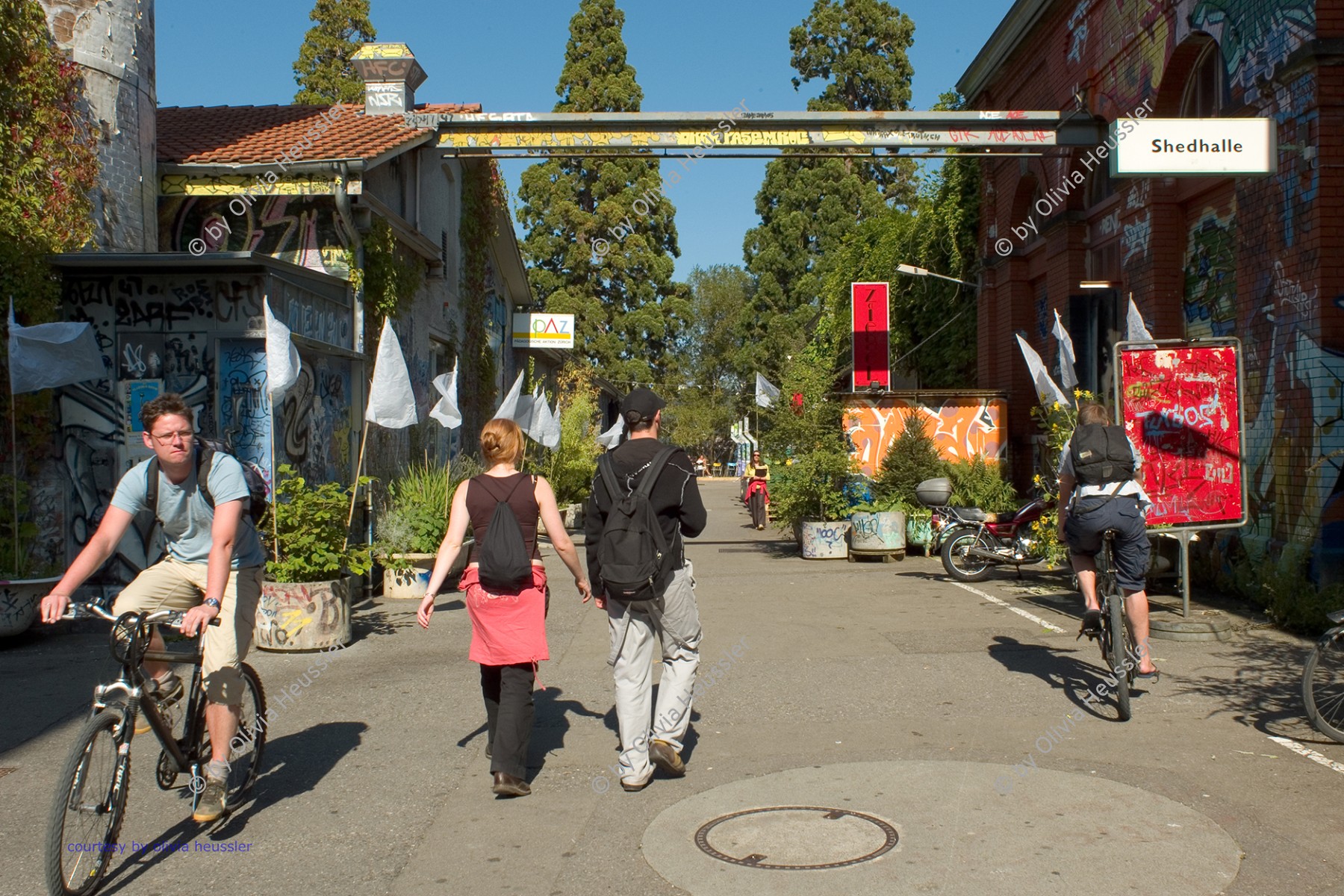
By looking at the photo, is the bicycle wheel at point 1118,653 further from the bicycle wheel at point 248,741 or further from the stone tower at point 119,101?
the stone tower at point 119,101

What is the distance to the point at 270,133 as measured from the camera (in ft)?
49.8

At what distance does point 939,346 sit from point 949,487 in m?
9.35

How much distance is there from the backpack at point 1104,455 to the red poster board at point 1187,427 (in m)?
3.14

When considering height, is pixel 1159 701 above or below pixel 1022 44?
below

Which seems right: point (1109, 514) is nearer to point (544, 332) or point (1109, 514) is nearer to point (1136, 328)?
point (1136, 328)

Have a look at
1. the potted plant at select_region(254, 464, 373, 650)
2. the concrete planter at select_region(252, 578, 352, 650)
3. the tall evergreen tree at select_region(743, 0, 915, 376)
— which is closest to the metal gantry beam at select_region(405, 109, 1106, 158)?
the potted plant at select_region(254, 464, 373, 650)

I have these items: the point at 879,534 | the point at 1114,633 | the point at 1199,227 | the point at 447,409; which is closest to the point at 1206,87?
the point at 1199,227

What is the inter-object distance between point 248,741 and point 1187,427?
815 cm

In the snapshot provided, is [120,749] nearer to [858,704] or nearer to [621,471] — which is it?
[621,471]

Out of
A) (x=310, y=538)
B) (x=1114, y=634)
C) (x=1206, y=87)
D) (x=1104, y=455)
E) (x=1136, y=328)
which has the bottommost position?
(x=1114, y=634)

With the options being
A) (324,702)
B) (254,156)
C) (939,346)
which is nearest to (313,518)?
(324,702)

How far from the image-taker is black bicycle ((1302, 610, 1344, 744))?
6.05 metres

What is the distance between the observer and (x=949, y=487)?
15.4 m

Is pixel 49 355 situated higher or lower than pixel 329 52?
lower
